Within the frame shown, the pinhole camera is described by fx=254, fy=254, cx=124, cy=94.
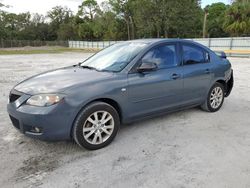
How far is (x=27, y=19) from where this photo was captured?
81.1m

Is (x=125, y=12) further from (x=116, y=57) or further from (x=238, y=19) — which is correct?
(x=116, y=57)

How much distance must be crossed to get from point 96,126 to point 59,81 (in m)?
0.81

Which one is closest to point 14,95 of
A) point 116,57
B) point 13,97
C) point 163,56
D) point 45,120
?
point 13,97

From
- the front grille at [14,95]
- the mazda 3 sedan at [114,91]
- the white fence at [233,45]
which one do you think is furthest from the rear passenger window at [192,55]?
the white fence at [233,45]

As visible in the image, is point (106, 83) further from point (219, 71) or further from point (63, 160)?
point (219, 71)

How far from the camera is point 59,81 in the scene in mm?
3537

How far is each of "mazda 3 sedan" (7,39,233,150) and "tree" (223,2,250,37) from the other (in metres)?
30.7

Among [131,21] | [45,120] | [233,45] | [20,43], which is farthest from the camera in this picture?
[20,43]

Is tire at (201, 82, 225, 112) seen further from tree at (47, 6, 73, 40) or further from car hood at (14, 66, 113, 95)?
tree at (47, 6, 73, 40)

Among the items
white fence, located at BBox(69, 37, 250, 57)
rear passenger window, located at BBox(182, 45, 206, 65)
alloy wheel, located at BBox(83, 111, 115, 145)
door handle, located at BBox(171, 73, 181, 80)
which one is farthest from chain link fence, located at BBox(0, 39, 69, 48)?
alloy wheel, located at BBox(83, 111, 115, 145)

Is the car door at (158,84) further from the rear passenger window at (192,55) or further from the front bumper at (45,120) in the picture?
the front bumper at (45,120)

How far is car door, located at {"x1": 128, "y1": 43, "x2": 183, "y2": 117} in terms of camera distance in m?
3.83

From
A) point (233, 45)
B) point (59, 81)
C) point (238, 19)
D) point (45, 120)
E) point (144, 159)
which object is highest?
point (238, 19)

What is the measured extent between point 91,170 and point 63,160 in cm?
46
